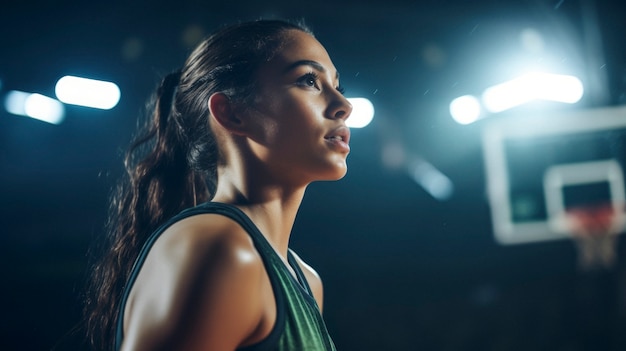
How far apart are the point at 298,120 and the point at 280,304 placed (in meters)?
0.31

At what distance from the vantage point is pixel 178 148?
97cm

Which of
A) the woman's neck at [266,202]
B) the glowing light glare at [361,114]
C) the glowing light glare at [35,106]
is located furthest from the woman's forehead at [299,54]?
the glowing light glare at [361,114]

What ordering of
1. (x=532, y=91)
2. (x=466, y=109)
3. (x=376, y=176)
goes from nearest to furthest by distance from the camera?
1. (x=532, y=91)
2. (x=466, y=109)
3. (x=376, y=176)

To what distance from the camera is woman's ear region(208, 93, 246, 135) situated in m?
0.86

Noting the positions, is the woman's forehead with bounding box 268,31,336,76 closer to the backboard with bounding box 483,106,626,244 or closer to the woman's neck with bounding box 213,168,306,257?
the woman's neck with bounding box 213,168,306,257

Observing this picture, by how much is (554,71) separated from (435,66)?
955 mm

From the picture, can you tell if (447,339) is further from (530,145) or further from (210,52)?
(210,52)

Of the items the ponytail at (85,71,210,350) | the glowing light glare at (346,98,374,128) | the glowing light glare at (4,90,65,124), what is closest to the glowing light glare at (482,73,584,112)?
the glowing light glare at (346,98,374,128)

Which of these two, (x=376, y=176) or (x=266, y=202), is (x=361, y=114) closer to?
(x=376, y=176)

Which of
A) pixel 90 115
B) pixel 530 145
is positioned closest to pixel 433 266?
pixel 530 145

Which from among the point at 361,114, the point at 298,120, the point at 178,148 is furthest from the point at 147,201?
the point at 361,114

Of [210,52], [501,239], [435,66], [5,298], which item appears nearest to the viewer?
[210,52]

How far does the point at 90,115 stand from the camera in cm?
346

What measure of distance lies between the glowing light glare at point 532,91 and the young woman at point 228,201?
3818 mm
